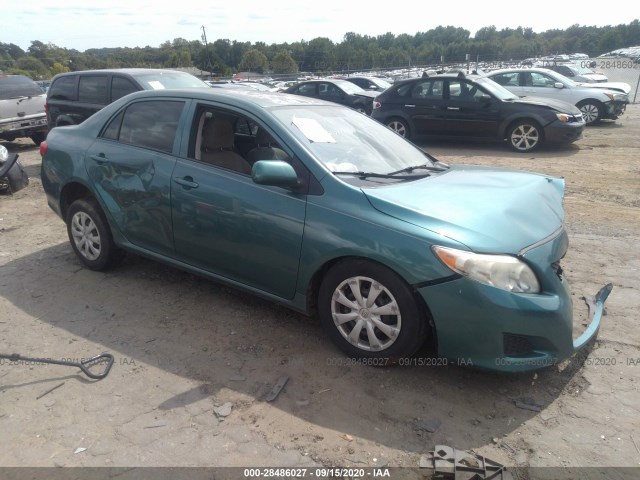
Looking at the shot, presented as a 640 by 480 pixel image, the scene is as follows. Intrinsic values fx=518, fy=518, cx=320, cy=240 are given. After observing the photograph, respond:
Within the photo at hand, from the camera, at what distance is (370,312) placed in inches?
125

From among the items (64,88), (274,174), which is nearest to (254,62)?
(64,88)

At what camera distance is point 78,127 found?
4918 mm

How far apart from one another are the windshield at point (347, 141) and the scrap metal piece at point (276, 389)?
1.41m

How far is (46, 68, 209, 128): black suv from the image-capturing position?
8727mm

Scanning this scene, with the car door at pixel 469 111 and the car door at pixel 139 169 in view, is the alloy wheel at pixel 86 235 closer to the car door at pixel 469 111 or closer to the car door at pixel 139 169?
the car door at pixel 139 169

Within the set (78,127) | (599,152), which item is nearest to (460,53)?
(599,152)

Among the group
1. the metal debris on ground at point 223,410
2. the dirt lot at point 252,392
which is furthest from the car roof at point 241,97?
the metal debris on ground at point 223,410

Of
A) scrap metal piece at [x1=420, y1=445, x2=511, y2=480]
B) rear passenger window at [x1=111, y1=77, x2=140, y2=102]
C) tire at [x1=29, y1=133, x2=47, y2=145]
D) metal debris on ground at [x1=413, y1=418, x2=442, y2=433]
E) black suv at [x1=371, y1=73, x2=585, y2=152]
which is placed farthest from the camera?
tire at [x1=29, y1=133, x2=47, y2=145]

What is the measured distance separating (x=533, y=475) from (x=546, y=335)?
0.77 meters

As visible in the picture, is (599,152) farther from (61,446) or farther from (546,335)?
(61,446)

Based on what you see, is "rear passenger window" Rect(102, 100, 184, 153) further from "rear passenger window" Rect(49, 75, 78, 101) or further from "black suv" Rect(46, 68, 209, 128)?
"rear passenger window" Rect(49, 75, 78, 101)

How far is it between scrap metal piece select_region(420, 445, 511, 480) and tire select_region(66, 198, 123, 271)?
345 cm

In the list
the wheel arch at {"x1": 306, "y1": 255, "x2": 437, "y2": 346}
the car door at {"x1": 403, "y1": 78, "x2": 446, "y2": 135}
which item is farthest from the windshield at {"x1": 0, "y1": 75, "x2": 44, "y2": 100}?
the wheel arch at {"x1": 306, "y1": 255, "x2": 437, "y2": 346}

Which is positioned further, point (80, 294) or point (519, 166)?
point (519, 166)
